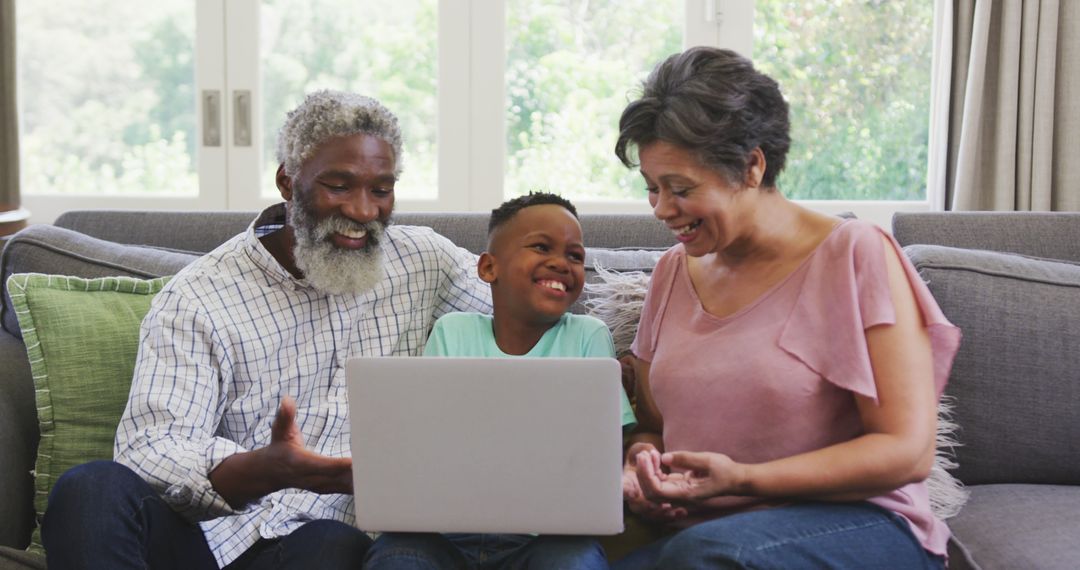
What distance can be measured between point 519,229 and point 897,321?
64 cm

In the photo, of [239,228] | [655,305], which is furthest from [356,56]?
[655,305]

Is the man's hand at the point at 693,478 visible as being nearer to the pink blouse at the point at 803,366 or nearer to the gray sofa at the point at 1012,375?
the pink blouse at the point at 803,366

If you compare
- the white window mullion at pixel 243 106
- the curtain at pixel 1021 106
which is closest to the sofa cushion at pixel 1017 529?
the curtain at pixel 1021 106

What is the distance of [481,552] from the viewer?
1.55m

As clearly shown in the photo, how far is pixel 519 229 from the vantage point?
1814 mm

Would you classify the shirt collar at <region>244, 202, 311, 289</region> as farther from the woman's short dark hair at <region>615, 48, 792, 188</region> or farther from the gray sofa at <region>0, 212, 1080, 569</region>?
the woman's short dark hair at <region>615, 48, 792, 188</region>

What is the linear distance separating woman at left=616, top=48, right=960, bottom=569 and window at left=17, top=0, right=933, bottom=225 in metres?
1.93

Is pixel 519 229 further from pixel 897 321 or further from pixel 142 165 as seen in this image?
pixel 142 165

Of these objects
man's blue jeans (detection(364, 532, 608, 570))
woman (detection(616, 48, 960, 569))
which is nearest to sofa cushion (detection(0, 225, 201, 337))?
man's blue jeans (detection(364, 532, 608, 570))

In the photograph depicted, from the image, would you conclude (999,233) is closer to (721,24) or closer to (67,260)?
(721,24)

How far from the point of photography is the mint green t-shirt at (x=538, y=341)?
1.75 metres

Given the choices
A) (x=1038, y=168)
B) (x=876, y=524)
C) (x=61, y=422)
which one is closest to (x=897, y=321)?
(x=876, y=524)

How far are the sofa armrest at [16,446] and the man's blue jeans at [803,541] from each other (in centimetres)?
103

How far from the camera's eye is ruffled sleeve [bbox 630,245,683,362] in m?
1.67
